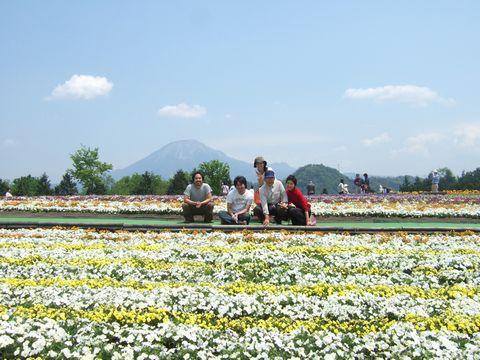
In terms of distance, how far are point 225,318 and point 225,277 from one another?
1900 millimetres

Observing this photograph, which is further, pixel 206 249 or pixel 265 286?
pixel 206 249

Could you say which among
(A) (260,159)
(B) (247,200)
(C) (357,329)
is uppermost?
(A) (260,159)

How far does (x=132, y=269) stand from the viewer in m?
7.45

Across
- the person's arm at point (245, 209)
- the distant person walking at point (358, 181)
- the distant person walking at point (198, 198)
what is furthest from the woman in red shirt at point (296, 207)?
the distant person walking at point (358, 181)

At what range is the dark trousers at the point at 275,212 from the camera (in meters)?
12.1

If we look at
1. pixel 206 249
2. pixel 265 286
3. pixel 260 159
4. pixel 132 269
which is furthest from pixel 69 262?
pixel 260 159

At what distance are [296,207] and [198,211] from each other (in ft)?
9.20

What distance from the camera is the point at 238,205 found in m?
12.2

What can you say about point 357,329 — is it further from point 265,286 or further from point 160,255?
point 160,255

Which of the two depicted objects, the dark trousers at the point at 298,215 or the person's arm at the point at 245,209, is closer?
the dark trousers at the point at 298,215

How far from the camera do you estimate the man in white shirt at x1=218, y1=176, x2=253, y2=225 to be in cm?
1199

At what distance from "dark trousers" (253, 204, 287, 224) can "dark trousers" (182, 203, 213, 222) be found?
1309mm

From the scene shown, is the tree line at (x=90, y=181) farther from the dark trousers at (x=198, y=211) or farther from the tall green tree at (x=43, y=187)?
the dark trousers at (x=198, y=211)

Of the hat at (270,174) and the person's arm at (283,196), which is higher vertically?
the hat at (270,174)
